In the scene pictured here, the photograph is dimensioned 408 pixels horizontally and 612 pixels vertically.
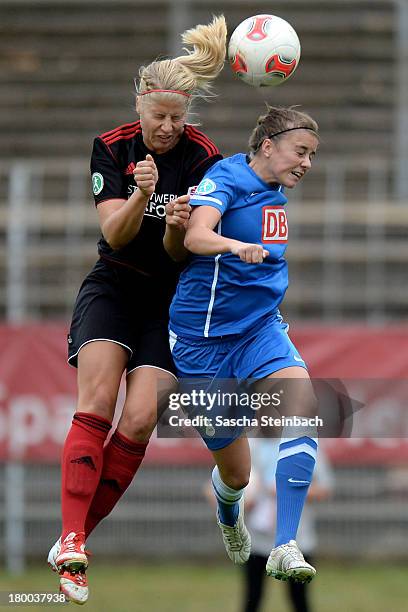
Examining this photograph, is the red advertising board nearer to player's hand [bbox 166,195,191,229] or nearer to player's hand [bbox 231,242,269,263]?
player's hand [bbox 166,195,191,229]

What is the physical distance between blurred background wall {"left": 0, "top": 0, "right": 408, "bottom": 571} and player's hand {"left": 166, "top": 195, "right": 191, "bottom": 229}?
5674mm

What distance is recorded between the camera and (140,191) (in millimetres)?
4973

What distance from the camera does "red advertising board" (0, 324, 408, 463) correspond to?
34.6 ft

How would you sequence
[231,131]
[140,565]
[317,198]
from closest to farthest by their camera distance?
[140,565], [317,198], [231,131]

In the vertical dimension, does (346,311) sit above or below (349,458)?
above

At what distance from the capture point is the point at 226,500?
5848 millimetres

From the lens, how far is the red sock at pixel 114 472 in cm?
538

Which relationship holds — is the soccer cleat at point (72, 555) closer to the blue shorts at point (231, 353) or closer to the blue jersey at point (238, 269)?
the blue shorts at point (231, 353)

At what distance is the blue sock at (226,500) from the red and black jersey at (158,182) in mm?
1120

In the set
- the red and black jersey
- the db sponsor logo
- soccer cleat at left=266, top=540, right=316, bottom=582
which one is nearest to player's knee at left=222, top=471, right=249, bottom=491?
soccer cleat at left=266, top=540, right=316, bottom=582

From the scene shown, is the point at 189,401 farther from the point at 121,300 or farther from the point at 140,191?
the point at 140,191

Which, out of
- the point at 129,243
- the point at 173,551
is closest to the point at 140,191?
the point at 129,243

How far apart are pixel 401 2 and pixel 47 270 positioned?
16.6 feet

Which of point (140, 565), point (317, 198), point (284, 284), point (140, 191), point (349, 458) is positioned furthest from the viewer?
point (317, 198)
